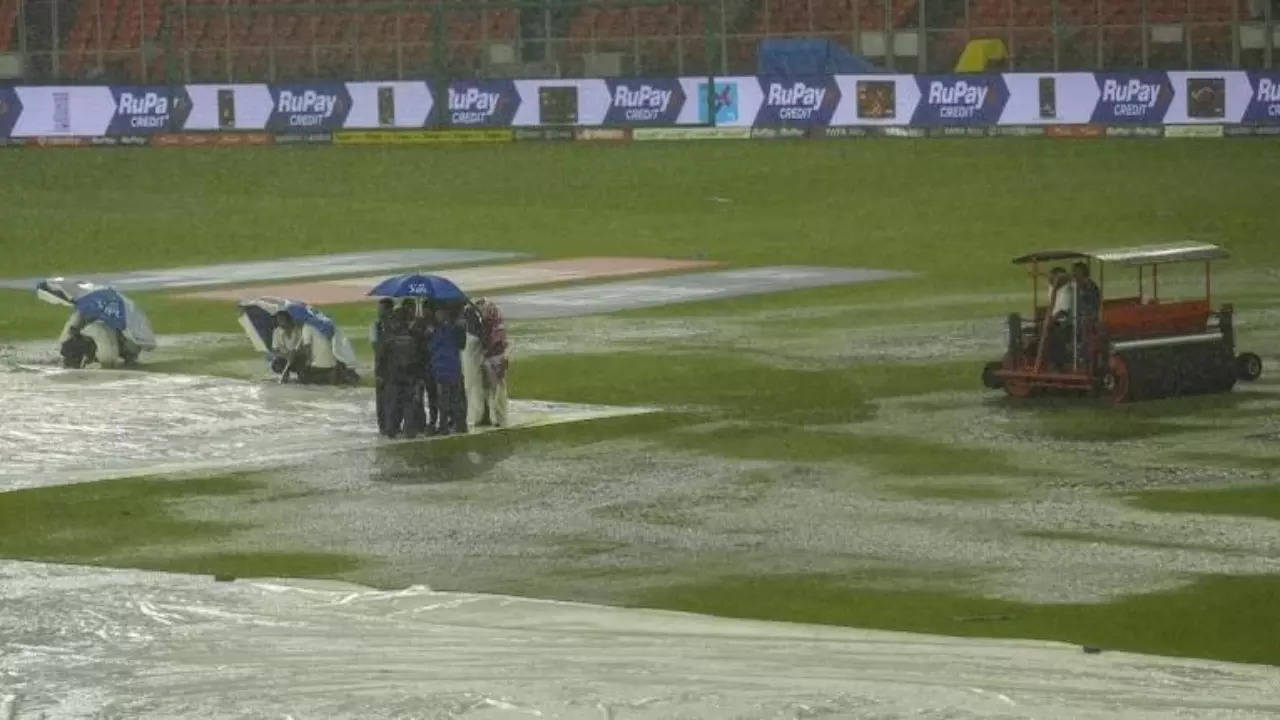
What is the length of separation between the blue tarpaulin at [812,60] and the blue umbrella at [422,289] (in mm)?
39227

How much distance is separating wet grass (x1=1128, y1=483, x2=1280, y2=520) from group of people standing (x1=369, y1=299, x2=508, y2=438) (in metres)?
6.81

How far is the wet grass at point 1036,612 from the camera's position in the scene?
15.7 m

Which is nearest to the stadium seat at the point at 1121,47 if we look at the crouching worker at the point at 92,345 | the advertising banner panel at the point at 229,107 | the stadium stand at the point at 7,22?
the advertising banner panel at the point at 229,107

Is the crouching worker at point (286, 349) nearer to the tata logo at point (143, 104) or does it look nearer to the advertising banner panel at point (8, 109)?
the tata logo at point (143, 104)

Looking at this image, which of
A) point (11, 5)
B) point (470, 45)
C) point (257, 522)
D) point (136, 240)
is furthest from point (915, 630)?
point (11, 5)

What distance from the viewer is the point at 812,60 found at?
206ft

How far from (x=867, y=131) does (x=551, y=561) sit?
44215 mm

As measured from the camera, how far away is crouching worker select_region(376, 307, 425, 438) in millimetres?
23984

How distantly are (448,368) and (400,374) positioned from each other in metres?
0.47

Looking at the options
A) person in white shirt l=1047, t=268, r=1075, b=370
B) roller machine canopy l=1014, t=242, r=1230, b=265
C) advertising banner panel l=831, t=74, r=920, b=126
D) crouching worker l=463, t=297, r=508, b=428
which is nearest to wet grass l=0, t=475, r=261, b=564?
crouching worker l=463, t=297, r=508, b=428

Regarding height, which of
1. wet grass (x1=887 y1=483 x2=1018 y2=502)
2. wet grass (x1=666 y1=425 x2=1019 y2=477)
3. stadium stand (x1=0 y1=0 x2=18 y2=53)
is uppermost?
stadium stand (x1=0 y1=0 x2=18 y2=53)

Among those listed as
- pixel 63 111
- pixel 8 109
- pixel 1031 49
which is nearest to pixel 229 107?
pixel 63 111

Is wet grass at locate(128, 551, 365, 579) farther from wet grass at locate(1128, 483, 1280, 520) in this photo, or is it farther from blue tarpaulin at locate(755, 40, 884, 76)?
blue tarpaulin at locate(755, 40, 884, 76)

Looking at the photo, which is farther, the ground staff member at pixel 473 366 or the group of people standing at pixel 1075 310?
the group of people standing at pixel 1075 310
